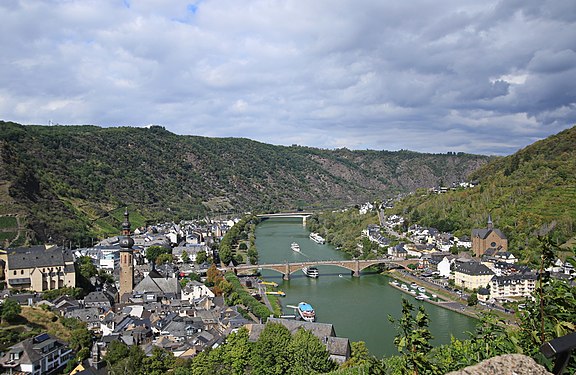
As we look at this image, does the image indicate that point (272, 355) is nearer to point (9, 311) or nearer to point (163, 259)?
point (9, 311)

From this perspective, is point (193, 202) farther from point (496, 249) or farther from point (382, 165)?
Answer: point (382, 165)

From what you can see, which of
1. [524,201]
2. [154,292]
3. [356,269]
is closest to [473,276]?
[356,269]

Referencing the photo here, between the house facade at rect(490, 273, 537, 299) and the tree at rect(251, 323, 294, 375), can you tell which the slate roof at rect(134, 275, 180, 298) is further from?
the house facade at rect(490, 273, 537, 299)

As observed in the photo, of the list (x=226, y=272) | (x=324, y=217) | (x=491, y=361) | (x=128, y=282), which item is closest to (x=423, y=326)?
(x=491, y=361)

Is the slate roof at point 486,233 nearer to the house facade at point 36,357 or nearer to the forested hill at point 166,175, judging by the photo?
the house facade at point 36,357

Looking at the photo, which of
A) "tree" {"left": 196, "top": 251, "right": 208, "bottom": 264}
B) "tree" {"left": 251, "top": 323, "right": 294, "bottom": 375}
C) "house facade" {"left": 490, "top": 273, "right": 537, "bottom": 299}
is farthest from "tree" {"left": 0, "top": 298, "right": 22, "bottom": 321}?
"house facade" {"left": 490, "top": 273, "right": 537, "bottom": 299}
